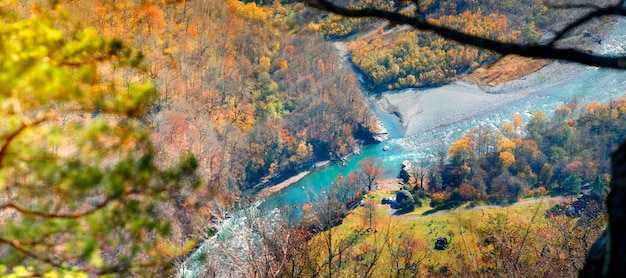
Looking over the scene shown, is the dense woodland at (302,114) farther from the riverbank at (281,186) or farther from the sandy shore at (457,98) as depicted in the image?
the sandy shore at (457,98)

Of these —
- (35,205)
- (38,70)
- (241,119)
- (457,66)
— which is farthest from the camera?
(457,66)

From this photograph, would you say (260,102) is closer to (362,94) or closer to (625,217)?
(362,94)

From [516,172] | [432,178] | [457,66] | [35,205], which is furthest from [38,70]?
[457,66]

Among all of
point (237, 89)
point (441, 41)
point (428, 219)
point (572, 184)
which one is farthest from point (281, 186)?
point (441, 41)

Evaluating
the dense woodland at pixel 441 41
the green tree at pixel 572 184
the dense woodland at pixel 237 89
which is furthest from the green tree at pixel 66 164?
the dense woodland at pixel 441 41

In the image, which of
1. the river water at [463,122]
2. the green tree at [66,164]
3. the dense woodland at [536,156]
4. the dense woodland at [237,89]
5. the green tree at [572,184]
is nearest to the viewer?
the green tree at [66,164]
